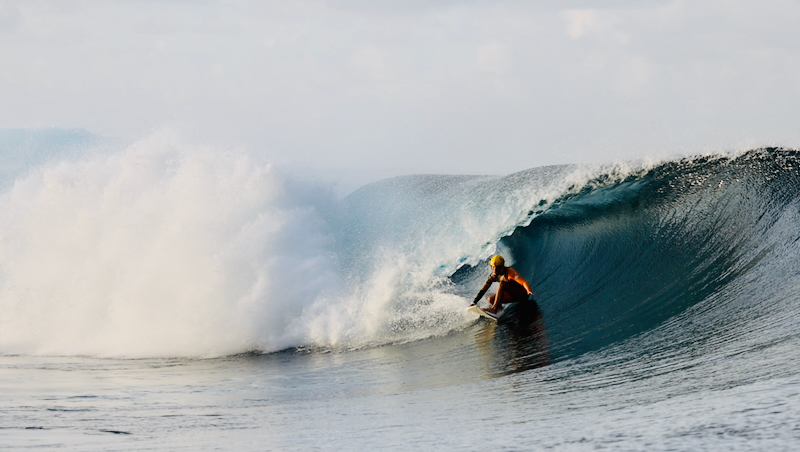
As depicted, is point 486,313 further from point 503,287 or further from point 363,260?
point 363,260

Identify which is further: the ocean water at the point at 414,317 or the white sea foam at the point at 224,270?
the white sea foam at the point at 224,270

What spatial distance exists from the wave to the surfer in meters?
0.42

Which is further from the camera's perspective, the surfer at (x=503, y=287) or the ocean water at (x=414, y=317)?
the surfer at (x=503, y=287)

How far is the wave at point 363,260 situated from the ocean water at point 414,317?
4cm

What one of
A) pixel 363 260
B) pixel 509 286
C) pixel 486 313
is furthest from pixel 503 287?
pixel 363 260

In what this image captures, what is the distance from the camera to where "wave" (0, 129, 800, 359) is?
9.11 m

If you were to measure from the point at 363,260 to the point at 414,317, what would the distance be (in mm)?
2224

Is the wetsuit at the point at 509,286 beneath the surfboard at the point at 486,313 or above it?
above

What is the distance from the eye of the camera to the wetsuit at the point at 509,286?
912cm

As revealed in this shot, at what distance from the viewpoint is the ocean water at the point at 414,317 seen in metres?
4.32

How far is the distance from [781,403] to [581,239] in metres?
7.85

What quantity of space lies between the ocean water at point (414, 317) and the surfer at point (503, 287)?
272 mm

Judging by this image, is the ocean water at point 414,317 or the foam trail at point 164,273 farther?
the foam trail at point 164,273

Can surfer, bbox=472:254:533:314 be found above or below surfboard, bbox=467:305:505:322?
above
